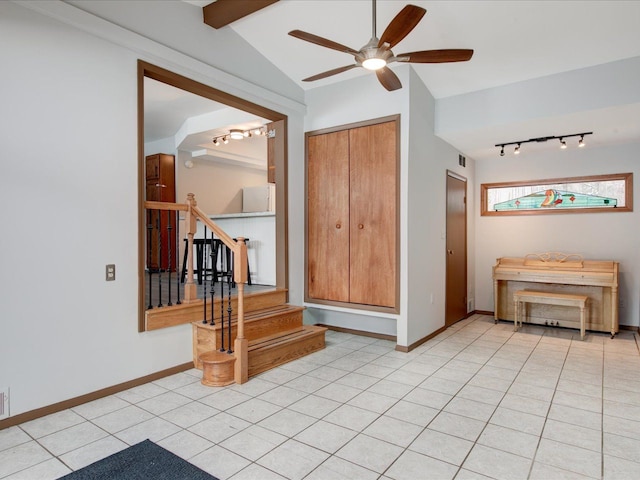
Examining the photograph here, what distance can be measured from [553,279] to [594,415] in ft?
9.08

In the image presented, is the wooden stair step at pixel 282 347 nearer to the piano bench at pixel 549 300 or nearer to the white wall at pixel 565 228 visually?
the piano bench at pixel 549 300

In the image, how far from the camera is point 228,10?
12.0 ft

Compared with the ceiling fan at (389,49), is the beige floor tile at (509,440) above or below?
below

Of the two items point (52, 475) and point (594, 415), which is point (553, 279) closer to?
point (594, 415)

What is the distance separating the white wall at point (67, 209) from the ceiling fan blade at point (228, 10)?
708 millimetres

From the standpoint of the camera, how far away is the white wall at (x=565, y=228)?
5.30 m

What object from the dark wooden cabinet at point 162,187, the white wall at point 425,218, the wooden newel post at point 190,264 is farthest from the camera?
the dark wooden cabinet at point 162,187

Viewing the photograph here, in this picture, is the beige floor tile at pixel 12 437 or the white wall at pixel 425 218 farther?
the white wall at pixel 425 218

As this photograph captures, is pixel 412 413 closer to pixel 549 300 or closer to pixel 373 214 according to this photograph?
pixel 373 214

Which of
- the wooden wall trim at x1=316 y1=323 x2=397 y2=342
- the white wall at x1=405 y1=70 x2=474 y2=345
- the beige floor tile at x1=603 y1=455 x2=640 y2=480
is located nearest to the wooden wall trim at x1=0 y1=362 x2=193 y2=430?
the wooden wall trim at x1=316 y1=323 x2=397 y2=342

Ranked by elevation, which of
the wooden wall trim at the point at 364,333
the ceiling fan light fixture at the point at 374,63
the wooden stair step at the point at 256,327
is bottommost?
the wooden wall trim at the point at 364,333

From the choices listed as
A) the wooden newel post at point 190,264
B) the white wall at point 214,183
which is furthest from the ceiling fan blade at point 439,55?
the white wall at point 214,183

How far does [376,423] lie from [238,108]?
335 centimetres

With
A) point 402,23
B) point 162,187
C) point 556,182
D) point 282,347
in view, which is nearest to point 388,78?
point 402,23
